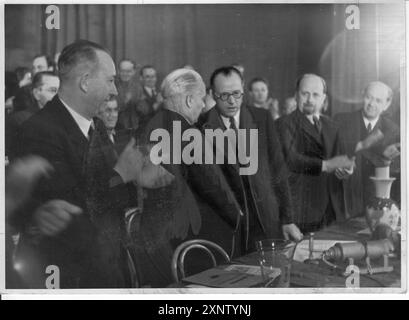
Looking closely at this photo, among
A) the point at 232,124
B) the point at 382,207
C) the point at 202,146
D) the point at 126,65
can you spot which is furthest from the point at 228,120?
the point at 382,207

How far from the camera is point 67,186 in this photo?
101 inches

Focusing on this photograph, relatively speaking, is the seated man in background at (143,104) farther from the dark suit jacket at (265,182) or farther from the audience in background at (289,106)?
the audience in background at (289,106)

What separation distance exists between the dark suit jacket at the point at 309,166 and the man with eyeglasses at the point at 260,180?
4 cm

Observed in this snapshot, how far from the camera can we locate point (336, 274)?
2617 mm

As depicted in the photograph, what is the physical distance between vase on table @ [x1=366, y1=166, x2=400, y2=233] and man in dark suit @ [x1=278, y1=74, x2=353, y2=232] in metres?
0.13

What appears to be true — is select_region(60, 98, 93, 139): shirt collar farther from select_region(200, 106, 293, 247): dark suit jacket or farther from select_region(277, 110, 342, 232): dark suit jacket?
select_region(277, 110, 342, 232): dark suit jacket

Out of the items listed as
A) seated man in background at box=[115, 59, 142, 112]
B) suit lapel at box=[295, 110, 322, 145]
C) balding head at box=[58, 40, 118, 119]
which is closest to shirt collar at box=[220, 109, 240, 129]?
suit lapel at box=[295, 110, 322, 145]

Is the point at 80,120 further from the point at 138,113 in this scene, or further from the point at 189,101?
the point at 189,101

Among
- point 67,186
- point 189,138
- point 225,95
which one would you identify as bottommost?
point 67,186

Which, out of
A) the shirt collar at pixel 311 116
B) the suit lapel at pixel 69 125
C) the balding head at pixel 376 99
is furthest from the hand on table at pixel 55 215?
the balding head at pixel 376 99

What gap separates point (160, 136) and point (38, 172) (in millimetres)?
531
